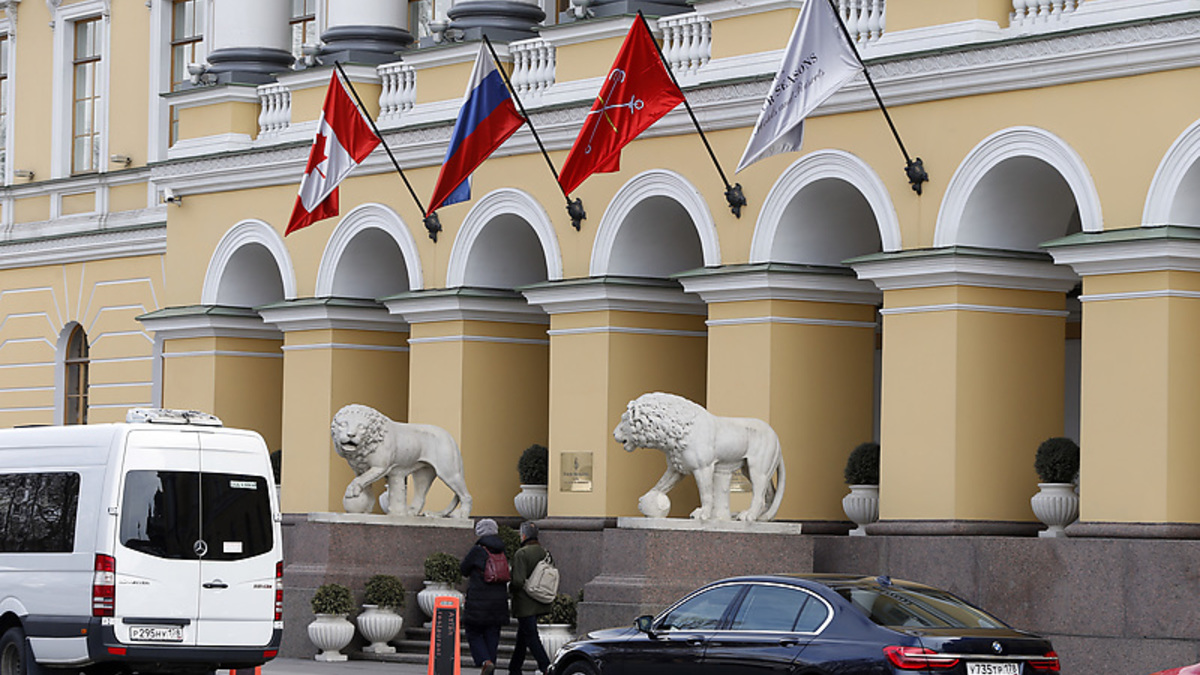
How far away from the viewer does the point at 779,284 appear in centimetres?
2672

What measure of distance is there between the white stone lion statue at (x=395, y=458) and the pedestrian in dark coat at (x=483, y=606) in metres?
4.41

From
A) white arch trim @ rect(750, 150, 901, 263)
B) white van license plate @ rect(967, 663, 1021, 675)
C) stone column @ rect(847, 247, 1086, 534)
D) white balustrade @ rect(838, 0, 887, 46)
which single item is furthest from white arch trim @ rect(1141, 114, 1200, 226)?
white van license plate @ rect(967, 663, 1021, 675)

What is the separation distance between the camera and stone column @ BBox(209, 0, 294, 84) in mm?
35500

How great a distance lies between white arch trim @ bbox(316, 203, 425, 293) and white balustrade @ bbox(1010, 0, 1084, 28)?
10.3 m

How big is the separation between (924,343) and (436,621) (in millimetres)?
6096

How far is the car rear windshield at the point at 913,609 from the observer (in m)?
17.5

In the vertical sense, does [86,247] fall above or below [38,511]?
above

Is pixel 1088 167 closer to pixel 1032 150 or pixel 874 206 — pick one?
pixel 1032 150

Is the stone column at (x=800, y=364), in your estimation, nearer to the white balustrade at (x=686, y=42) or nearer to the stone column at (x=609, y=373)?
the stone column at (x=609, y=373)

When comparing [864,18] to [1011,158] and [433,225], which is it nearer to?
[1011,158]

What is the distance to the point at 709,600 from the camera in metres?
18.9

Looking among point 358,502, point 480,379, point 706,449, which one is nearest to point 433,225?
point 480,379

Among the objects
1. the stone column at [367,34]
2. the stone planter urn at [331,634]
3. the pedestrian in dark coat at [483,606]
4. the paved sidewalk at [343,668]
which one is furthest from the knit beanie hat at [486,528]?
the stone column at [367,34]

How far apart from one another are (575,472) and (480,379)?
2763 mm
